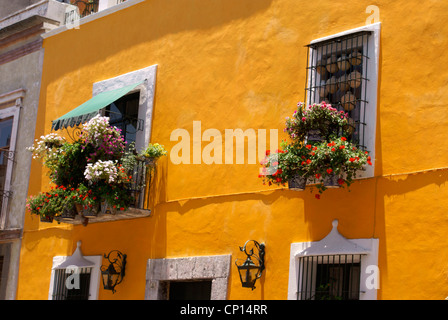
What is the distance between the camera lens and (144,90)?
1152 cm

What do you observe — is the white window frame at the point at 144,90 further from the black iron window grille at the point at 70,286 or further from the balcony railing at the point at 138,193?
the black iron window grille at the point at 70,286

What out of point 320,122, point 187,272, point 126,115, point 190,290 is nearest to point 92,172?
→ point 126,115

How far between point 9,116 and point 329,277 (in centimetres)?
747

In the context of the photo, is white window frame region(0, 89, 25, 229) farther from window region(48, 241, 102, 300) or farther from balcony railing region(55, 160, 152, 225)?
balcony railing region(55, 160, 152, 225)

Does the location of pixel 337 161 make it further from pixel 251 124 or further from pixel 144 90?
pixel 144 90

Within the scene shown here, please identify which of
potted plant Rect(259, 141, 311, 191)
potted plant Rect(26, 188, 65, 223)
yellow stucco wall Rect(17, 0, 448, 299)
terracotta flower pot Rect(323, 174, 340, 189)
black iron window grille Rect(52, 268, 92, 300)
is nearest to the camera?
yellow stucco wall Rect(17, 0, 448, 299)

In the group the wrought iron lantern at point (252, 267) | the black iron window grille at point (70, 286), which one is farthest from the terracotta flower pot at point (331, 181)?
the black iron window grille at point (70, 286)

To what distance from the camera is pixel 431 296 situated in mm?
7730

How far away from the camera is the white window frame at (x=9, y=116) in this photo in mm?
13414

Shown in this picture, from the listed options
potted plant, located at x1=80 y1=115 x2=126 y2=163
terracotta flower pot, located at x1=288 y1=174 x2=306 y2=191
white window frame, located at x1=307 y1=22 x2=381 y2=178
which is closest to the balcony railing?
potted plant, located at x1=80 y1=115 x2=126 y2=163

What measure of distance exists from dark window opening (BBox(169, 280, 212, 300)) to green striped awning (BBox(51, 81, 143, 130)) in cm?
268

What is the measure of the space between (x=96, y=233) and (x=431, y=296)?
553 cm

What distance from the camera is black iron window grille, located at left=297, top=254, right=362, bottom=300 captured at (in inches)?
336
